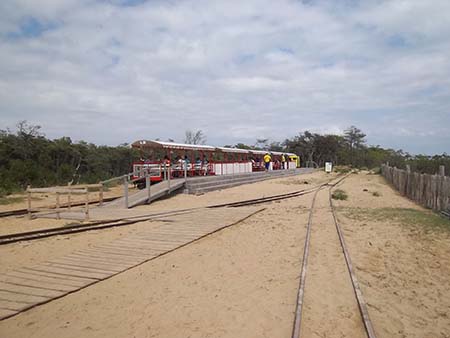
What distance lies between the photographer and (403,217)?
41.4 feet

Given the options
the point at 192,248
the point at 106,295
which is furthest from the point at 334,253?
the point at 106,295

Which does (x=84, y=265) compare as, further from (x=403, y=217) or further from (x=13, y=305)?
(x=403, y=217)

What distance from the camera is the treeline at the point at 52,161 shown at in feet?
87.3

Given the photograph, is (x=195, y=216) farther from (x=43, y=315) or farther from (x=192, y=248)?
(x=43, y=315)

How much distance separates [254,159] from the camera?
38.3 metres

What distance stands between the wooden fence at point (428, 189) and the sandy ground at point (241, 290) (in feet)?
12.3

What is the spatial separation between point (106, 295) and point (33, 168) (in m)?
24.9

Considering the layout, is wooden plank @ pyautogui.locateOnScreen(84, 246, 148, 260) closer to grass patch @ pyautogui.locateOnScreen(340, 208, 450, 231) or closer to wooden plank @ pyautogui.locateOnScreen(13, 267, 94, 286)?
wooden plank @ pyautogui.locateOnScreen(13, 267, 94, 286)

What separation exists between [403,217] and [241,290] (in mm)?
8577

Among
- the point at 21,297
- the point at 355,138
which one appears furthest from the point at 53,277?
the point at 355,138

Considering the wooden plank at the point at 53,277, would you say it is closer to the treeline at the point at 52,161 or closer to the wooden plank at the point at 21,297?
the wooden plank at the point at 21,297

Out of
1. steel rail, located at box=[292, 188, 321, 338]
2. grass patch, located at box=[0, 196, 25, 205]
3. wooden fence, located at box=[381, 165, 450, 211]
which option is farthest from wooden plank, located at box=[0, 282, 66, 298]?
grass patch, located at box=[0, 196, 25, 205]

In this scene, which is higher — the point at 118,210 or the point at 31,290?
the point at 118,210

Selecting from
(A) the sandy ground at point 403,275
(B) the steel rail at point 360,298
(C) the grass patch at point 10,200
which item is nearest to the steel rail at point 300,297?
(B) the steel rail at point 360,298
